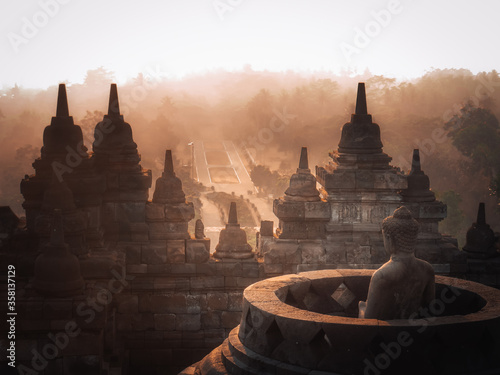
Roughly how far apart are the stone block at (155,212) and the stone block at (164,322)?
5.67 ft

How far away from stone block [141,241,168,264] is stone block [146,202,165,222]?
51cm

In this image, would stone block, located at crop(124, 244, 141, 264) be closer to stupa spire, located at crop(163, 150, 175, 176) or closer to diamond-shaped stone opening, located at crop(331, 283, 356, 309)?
stupa spire, located at crop(163, 150, 175, 176)

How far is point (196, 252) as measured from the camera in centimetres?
1380

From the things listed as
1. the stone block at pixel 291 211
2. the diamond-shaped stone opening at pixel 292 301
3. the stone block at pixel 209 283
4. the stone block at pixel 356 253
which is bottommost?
the stone block at pixel 209 283

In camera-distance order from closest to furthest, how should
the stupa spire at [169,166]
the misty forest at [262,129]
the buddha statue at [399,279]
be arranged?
the buddha statue at [399,279]
the stupa spire at [169,166]
the misty forest at [262,129]

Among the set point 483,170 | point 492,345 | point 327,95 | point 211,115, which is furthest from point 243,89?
point 492,345

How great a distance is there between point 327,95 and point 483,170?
1176 centimetres

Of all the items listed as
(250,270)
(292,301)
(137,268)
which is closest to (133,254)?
(137,268)

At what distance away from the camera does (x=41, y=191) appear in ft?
43.6

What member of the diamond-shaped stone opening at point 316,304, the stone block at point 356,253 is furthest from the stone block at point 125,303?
the diamond-shaped stone opening at point 316,304

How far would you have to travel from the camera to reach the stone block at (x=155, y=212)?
45.9ft

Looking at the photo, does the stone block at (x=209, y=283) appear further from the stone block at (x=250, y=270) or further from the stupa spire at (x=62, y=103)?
the stupa spire at (x=62, y=103)

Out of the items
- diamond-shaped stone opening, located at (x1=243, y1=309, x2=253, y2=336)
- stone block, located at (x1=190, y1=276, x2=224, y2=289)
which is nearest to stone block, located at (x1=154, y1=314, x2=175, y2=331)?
stone block, located at (x1=190, y1=276, x2=224, y2=289)

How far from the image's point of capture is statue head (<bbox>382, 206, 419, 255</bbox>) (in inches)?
340
